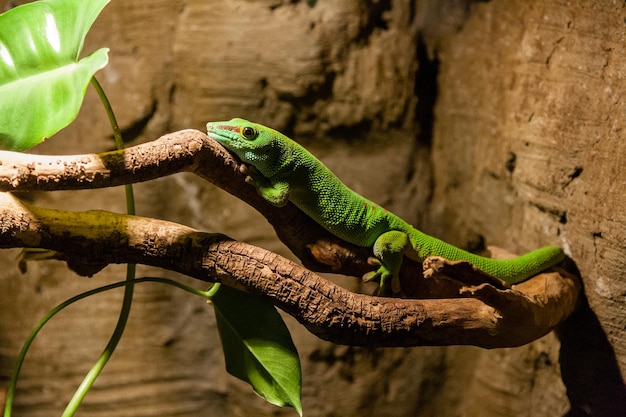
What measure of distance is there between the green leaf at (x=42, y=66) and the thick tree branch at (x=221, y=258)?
4.7 inches

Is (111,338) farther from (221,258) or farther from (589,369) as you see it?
(589,369)

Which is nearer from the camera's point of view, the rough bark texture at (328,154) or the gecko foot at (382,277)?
the gecko foot at (382,277)

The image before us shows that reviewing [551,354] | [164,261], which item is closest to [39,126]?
[164,261]

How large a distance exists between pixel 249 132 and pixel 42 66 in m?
0.73

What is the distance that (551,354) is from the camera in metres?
2.68

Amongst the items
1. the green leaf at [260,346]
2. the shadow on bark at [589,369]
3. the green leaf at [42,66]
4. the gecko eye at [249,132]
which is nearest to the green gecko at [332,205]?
the gecko eye at [249,132]

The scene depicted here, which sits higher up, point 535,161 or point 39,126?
point 535,161

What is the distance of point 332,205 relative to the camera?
2.26m

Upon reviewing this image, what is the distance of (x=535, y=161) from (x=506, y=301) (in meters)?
1.00

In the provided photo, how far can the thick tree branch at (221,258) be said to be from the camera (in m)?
1.69

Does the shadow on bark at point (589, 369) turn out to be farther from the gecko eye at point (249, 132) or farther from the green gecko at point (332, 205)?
the gecko eye at point (249, 132)

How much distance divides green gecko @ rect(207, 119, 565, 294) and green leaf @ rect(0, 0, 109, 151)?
55cm

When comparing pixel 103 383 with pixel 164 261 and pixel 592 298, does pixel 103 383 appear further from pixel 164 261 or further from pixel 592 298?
pixel 592 298

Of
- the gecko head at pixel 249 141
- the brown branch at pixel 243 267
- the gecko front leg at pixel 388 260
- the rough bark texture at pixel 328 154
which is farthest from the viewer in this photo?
the rough bark texture at pixel 328 154
